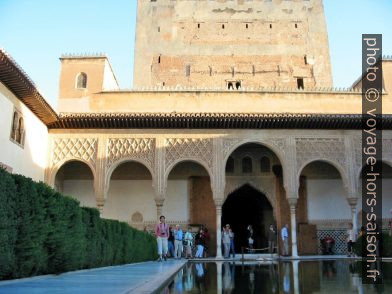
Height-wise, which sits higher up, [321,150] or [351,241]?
[321,150]

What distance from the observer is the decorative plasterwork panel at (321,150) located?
1466cm

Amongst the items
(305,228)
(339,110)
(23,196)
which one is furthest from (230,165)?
(23,196)

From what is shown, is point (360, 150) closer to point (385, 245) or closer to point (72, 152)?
point (385, 245)

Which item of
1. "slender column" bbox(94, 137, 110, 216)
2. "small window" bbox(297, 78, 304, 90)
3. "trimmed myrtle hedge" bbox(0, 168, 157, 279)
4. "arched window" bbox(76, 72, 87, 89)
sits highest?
"small window" bbox(297, 78, 304, 90)

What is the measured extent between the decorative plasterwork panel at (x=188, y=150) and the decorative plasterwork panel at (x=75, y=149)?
2.44 m

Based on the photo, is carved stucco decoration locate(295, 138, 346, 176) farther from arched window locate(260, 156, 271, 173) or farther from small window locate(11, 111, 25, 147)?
small window locate(11, 111, 25, 147)

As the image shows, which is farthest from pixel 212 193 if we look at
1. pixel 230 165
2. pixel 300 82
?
pixel 300 82

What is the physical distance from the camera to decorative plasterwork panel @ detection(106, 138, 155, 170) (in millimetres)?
14484

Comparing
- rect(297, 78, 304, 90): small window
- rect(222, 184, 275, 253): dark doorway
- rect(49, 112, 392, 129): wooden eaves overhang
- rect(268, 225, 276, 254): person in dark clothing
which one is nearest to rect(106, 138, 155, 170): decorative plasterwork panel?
rect(49, 112, 392, 129): wooden eaves overhang

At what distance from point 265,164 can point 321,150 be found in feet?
7.70

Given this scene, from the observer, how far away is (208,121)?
572 inches

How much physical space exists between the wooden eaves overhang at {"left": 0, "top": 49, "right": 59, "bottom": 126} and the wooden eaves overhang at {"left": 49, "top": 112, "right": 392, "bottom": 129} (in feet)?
2.71

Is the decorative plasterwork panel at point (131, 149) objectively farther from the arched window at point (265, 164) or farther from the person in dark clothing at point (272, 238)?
the person in dark clothing at point (272, 238)

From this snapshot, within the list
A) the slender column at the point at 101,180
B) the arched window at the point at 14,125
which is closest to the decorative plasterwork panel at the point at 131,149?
the slender column at the point at 101,180
